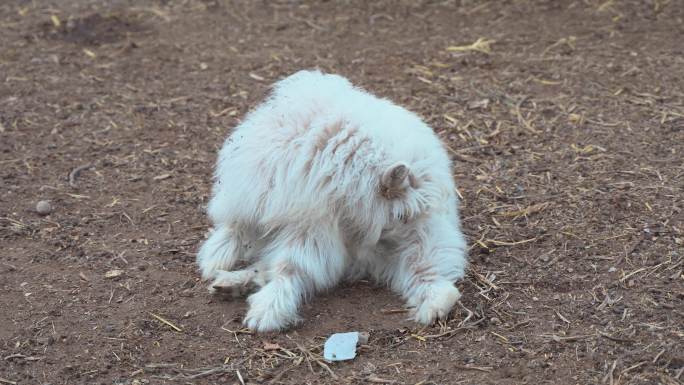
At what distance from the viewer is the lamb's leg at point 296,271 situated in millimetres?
4238

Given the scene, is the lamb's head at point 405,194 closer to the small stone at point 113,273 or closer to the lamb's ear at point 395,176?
the lamb's ear at point 395,176

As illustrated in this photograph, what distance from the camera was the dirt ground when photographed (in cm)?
403

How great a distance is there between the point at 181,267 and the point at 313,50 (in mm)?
3495

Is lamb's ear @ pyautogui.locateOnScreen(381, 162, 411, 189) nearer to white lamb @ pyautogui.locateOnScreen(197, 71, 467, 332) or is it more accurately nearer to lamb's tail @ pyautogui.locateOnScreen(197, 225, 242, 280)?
white lamb @ pyautogui.locateOnScreen(197, 71, 467, 332)

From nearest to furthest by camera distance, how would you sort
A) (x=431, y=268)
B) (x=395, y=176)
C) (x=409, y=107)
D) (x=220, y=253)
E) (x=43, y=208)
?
(x=395, y=176) → (x=431, y=268) → (x=220, y=253) → (x=43, y=208) → (x=409, y=107)

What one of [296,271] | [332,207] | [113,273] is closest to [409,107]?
[332,207]

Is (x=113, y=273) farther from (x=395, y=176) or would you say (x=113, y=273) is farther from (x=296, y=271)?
(x=395, y=176)

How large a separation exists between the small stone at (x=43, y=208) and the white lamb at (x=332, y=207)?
4.49 feet

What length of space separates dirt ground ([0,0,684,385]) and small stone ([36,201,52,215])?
54 mm

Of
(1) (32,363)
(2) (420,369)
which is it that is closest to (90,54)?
(1) (32,363)

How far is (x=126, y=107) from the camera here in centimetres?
698

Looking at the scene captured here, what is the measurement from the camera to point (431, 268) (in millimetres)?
4441

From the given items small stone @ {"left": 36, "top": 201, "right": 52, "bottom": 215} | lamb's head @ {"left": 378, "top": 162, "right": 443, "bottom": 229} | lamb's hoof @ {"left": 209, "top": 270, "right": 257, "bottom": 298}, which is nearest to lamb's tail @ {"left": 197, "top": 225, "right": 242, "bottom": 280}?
lamb's hoof @ {"left": 209, "top": 270, "right": 257, "bottom": 298}

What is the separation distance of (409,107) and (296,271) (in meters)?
2.69
